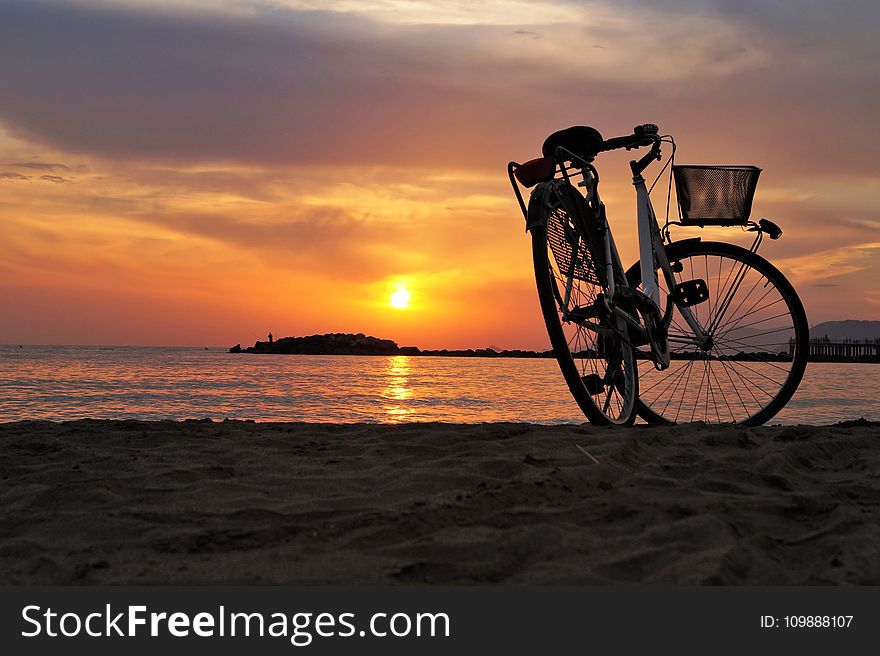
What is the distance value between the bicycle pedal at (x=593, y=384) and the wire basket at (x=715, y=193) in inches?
49.7

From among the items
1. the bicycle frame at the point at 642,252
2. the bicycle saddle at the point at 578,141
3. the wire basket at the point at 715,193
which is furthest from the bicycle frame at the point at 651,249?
the bicycle saddle at the point at 578,141

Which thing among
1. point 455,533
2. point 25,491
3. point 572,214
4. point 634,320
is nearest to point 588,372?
point 634,320

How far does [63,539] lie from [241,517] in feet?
1.91

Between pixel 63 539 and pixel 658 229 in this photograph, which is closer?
pixel 63 539

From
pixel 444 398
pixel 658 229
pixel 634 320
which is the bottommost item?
pixel 444 398

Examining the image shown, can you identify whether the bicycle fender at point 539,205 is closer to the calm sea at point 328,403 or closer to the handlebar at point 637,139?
the handlebar at point 637,139

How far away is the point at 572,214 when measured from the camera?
4.49m

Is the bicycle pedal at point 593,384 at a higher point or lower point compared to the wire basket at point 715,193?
lower

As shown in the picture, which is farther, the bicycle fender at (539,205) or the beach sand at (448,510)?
the bicycle fender at (539,205)

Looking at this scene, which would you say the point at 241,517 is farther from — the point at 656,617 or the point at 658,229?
the point at 658,229

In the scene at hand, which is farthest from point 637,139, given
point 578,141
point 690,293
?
point 690,293

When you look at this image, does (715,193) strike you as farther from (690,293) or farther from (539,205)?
(539,205)

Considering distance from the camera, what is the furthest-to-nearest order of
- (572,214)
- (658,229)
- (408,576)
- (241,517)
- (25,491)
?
(658,229) < (572,214) < (25,491) < (241,517) < (408,576)

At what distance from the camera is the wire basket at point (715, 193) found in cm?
482
